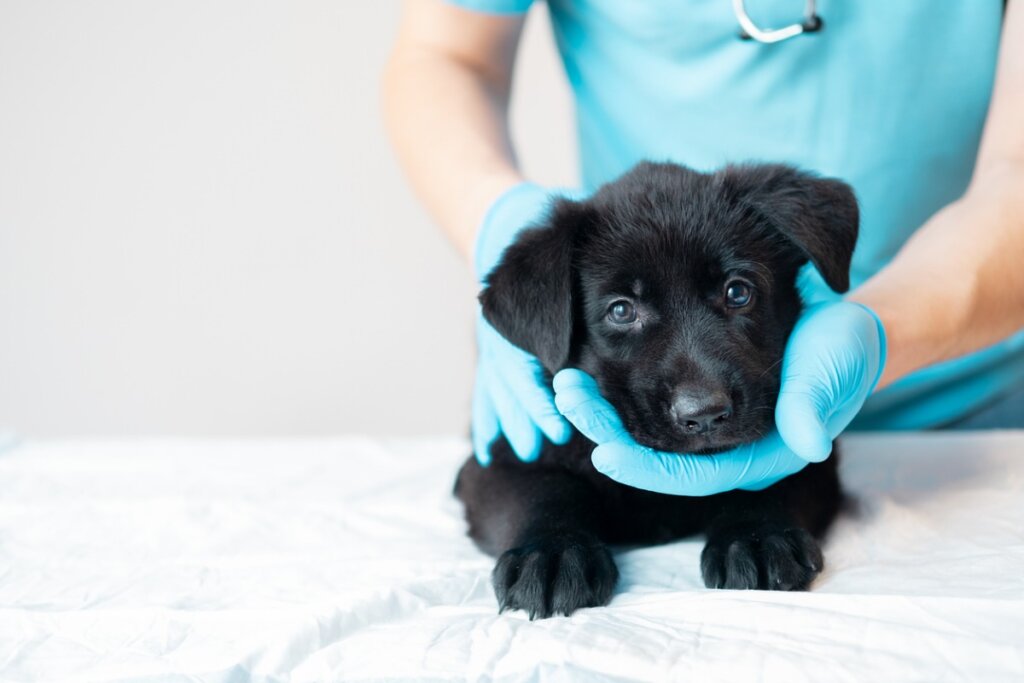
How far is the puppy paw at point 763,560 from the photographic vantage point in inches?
55.4

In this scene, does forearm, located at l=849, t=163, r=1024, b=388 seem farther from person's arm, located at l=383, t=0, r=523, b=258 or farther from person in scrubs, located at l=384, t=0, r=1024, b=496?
person's arm, located at l=383, t=0, r=523, b=258

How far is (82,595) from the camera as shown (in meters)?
1.55

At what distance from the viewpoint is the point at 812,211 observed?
1.67 m

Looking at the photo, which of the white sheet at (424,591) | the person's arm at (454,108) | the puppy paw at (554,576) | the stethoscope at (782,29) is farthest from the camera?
the person's arm at (454,108)

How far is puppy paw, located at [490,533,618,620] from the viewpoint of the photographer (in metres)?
1.36

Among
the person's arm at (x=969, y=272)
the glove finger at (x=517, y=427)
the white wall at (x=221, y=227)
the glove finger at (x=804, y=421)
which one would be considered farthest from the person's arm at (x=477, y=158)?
the white wall at (x=221, y=227)

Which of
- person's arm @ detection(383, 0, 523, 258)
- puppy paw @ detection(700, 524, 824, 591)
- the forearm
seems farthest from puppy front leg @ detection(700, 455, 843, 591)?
person's arm @ detection(383, 0, 523, 258)

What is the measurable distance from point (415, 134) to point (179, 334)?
1.97 meters

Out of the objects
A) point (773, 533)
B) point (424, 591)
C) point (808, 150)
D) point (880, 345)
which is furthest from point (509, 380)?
point (808, 150)

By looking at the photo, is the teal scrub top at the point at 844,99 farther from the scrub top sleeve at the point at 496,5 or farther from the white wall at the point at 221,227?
the white wall at the point at 221,227

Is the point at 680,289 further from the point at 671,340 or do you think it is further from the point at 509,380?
the point at 509,380

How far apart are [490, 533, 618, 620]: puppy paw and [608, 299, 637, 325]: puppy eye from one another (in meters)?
0.39

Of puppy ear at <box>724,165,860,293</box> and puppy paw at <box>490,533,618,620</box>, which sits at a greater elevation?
puppy ear at <box>724,165,860,293</box>

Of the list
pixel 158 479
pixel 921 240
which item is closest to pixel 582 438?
pixel 921 240
